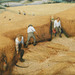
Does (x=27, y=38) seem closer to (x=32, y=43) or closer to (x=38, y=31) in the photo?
(x=32, y=43)

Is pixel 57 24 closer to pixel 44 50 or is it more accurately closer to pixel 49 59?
pixel 44 50

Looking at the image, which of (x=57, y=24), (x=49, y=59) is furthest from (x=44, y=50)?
(x=57, y=24)

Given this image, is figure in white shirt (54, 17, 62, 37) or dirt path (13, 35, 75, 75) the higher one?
figure in white shirt (54, 17, 62, 37)

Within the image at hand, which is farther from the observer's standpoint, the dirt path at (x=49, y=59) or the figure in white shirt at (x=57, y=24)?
the figure in white shirt at (x=57, y=24)

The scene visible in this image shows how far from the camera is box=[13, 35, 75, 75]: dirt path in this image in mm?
4359

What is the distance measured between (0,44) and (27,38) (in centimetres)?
190

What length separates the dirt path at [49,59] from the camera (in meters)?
4.36

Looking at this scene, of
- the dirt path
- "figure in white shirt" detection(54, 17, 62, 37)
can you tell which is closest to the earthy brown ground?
the dirt path

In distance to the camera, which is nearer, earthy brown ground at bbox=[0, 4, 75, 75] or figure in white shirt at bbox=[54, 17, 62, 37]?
earthy brown ground at bbox=[0, 4, 75, 75]

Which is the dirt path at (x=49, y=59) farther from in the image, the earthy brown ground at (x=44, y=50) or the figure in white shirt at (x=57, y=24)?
the figure in white shirt at (x=57, y=24)

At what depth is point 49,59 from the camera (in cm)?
500

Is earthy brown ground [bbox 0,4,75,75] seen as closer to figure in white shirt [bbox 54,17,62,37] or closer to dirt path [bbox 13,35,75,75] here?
dirt path [bbox 13,35,75,75]

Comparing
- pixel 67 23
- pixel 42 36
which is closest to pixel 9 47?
pixel 42 36

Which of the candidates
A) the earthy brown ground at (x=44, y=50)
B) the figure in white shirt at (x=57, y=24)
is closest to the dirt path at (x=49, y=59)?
the earthy brown ground at (x=44, y=50)
